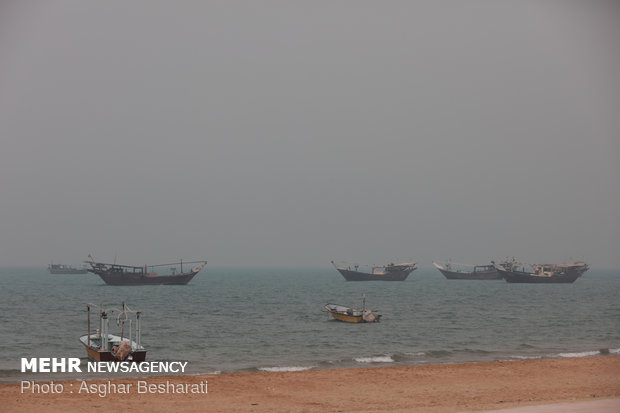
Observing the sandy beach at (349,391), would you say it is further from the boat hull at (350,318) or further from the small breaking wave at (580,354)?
the boat hull at (350,318)

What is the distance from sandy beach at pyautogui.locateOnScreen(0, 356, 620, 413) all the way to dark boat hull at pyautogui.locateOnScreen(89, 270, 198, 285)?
91.3 m

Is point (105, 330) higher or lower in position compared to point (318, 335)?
higher

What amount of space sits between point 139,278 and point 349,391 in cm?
10005

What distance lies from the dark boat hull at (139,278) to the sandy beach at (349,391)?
91336 millimetres

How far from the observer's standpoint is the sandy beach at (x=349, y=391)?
18.0m

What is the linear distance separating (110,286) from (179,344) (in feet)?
297

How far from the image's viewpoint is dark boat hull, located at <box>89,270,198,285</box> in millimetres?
112625

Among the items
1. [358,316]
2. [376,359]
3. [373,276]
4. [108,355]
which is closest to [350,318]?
[358,316]

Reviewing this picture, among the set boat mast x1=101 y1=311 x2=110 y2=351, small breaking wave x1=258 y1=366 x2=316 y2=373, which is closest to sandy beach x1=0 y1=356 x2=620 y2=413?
small breaking wave x1=258 y1=366 x2=316 y2=373

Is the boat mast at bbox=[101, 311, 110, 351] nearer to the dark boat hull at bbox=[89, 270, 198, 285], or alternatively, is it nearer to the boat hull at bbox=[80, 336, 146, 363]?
the boat hull at bbox=[80, 336, 146, 363]

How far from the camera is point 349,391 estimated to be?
67.5ft

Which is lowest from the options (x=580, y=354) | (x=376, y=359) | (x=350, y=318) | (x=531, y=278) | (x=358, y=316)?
(x=531, y=278)

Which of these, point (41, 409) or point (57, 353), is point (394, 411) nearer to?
point (41, 409)

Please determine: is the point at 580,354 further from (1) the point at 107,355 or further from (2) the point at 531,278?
(2) the point at 531,278
